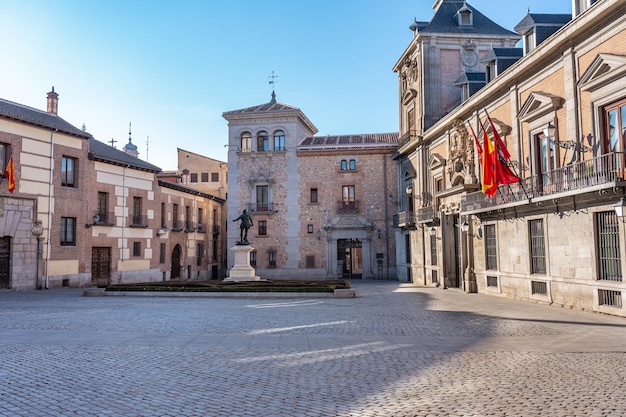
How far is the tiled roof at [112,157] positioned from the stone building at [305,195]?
8.50 metres

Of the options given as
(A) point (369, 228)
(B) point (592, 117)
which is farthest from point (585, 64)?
(A) point (369, 228)

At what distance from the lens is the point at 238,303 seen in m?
18.3

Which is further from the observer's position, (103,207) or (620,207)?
(103,207)

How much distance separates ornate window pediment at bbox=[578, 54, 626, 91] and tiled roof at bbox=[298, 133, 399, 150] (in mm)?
24696

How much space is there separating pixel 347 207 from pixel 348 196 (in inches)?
34.8

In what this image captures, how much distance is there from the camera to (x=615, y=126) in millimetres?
14484

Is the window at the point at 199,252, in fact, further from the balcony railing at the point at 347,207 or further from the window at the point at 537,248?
the window at the point at 537,248

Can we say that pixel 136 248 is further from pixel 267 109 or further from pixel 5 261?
pixel 267 109

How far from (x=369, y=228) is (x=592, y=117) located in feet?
81.0

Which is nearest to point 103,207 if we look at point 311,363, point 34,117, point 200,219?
point 34,117

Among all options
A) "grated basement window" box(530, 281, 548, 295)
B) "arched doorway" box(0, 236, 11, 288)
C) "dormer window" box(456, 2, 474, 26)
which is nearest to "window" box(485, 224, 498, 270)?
"grated basement window" box(530, 281, 548, 295)

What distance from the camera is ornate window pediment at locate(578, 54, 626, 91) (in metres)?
13.9

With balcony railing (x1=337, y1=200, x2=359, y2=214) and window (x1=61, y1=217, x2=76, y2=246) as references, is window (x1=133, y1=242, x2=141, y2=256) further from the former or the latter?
balcony railing (x1=337, y1=200, x2=359, y2=214)

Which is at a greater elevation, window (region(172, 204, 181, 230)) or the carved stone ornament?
the carved stone ornament
